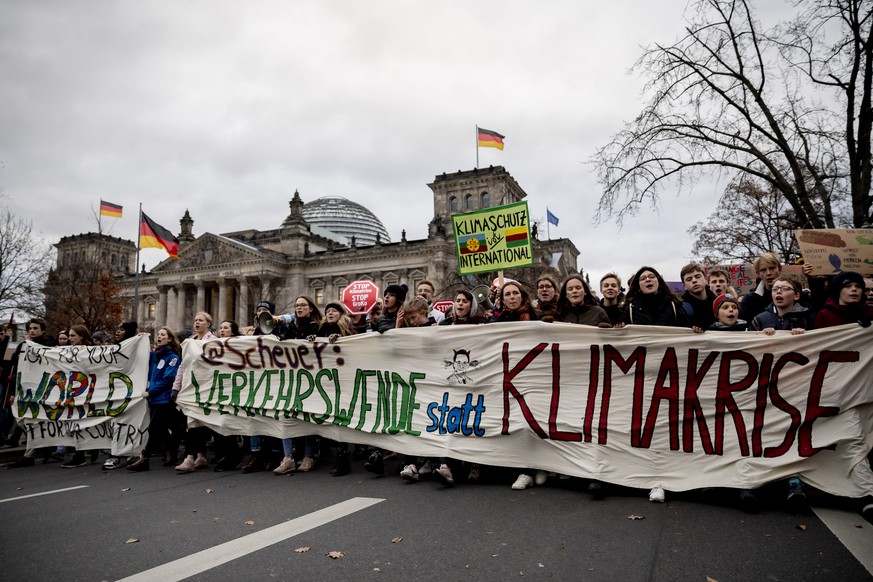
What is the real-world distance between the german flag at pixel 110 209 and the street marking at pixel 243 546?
36.3 meters

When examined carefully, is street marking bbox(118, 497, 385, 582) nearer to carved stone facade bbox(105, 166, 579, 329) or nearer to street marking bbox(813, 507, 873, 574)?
street marking bbox(813, 507, 873, 574)

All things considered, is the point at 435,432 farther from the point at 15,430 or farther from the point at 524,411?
the point at 15,430

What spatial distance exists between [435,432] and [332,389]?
5.51 ft

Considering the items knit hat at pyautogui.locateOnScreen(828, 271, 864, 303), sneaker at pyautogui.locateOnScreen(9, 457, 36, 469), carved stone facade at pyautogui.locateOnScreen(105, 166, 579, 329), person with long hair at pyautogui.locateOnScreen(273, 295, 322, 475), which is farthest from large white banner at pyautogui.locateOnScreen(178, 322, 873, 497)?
carved stone facade at pyautogui.locateOnScreen(105, 166, 579, 329)

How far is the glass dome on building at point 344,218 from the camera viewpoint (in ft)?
298

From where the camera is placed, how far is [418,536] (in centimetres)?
435

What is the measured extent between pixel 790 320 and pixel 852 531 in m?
2.19

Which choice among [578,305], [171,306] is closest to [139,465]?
[578,305]

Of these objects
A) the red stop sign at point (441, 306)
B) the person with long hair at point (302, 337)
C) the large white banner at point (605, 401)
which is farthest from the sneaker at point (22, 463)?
the red stop sign at point (441, 306)

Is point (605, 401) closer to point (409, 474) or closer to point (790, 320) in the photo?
point (790, 320)

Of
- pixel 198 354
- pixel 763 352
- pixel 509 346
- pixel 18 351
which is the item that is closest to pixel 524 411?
pixel 509 346

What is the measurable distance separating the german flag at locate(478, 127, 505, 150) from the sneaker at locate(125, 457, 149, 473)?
31.3 meters

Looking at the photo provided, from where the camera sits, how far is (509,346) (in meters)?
6.39

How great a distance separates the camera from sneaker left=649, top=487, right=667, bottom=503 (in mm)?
5203
